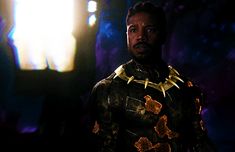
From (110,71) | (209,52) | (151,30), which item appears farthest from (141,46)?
(209,52)

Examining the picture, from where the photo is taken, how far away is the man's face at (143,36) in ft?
11.5

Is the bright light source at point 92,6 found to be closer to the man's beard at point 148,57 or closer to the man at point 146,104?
the man at point 146,104

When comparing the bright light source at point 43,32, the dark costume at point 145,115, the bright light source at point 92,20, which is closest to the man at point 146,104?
the dark costume at point 145,115

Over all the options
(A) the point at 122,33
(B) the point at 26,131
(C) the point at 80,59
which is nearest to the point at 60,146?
(B) the point at 26,131

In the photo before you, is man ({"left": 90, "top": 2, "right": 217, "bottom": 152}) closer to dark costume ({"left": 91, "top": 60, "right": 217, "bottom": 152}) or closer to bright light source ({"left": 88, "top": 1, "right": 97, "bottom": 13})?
dark costume ({"left": 91, "top": 60, "right": 217, "bottom": 152})

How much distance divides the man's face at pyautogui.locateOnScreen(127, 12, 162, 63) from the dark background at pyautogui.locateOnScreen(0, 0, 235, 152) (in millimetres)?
1635

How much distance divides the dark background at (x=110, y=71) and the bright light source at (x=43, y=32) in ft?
0.51

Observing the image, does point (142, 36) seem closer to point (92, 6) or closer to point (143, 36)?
point (143, 36)

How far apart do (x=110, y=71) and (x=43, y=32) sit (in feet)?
5.64

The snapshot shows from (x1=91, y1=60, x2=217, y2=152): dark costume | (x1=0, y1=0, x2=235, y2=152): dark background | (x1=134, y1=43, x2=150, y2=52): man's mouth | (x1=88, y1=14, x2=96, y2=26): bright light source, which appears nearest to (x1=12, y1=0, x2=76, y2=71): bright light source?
(x1=0, y1=0, x2=235, y2=152): dark background

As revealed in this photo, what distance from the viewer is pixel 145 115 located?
3.41 meters

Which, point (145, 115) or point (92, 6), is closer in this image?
point (145, 115)

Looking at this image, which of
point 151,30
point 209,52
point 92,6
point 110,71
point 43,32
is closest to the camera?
point 151,30

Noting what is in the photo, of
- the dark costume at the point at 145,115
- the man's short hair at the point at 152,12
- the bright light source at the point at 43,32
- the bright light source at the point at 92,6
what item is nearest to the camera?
the dark costume at the point at 145,115
